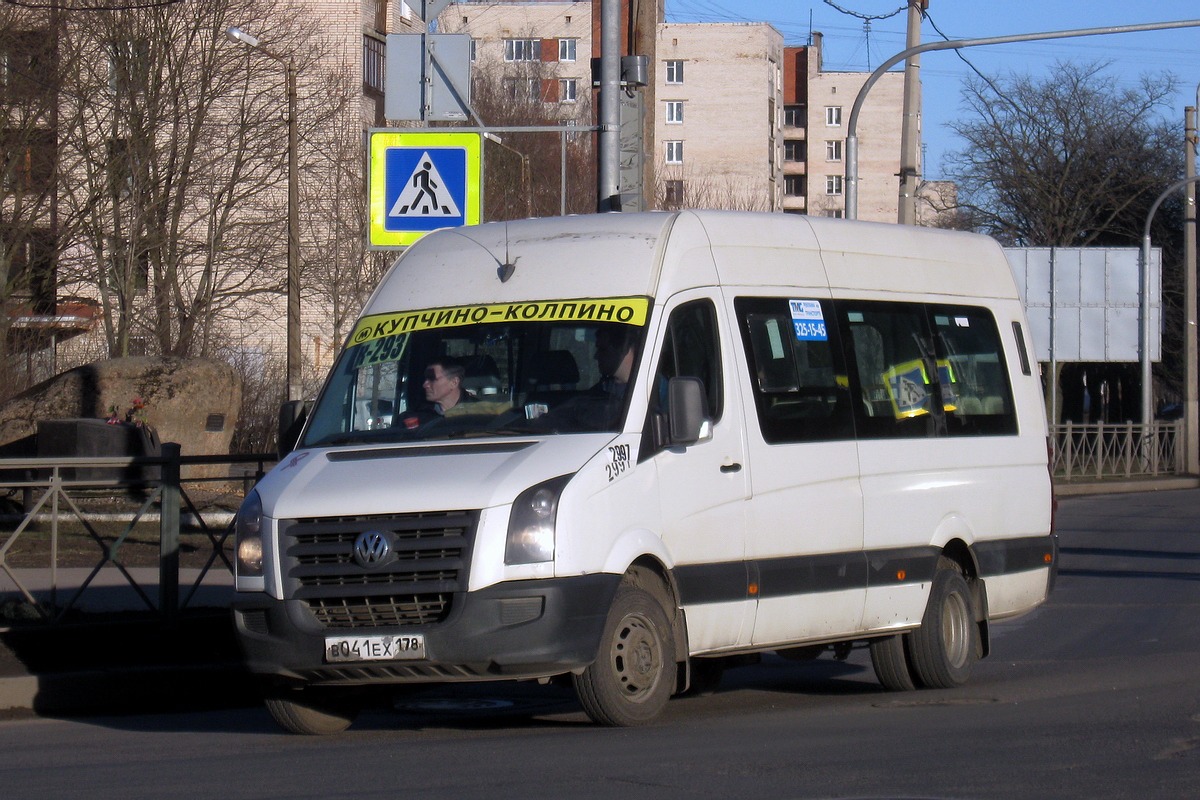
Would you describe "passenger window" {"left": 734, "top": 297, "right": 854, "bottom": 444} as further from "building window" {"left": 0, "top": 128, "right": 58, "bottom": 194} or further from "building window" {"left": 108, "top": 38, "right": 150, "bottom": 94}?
"building window" {"left": 108, "top": 38, "right": 150, "bottom": 94}

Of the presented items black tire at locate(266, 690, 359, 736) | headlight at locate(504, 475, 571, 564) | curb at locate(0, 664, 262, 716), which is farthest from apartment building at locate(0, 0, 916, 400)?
headlight at locate(504, 475, 571, 564)

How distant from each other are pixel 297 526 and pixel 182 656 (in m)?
3.45

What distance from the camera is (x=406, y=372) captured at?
326 inches

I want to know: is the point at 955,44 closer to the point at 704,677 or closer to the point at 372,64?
the point at 704,677

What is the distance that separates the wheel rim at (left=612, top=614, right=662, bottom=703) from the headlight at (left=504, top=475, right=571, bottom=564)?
2.06 ft

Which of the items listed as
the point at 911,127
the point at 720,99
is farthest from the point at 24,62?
the point at 720,99

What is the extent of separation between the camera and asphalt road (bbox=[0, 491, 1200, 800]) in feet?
21.0

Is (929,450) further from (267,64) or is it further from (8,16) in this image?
(267,64)

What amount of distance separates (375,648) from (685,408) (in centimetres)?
181

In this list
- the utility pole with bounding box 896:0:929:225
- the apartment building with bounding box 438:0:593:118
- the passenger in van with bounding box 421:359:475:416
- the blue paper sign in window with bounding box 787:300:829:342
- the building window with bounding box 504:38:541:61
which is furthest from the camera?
the building window with bounding box 504:38:541:61

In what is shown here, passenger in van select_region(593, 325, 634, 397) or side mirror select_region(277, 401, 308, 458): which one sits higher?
passenger in van select_region(593, 325, 634, 397)

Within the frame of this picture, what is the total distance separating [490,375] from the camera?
8.03m

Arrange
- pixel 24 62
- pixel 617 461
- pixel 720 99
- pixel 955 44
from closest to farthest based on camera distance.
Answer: pixel 617 461 → pixel 955 44 → pixel 24 62 → pixel 720 99

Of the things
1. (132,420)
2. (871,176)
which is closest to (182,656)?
(132,420)
